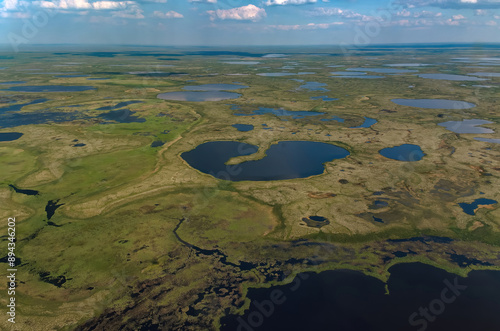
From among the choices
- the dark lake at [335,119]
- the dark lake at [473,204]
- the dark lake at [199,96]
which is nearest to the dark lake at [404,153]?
the dark lake at [473,204]

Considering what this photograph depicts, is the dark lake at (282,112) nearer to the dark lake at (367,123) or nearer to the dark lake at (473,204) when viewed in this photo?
the dark lake at (367,123)

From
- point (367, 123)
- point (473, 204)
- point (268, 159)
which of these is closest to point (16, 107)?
point (268, 159)

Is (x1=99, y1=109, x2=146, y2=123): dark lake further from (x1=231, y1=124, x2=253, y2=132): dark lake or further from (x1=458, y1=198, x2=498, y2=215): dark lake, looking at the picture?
(x1=458, y1=198, x2=498, y2=215): dark lake

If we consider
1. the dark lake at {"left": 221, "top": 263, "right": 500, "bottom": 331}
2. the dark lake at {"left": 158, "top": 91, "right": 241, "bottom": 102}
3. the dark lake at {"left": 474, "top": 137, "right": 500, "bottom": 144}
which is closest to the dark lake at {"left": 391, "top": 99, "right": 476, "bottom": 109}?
the dark lake at {"left": 474, "top": 137, "right": 500, "bottom": 144}

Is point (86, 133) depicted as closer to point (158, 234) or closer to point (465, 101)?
point (158, 234)

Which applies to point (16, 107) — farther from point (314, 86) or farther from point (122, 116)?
point (314, 86)

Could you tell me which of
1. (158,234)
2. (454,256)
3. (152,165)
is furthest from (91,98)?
(454,256)
